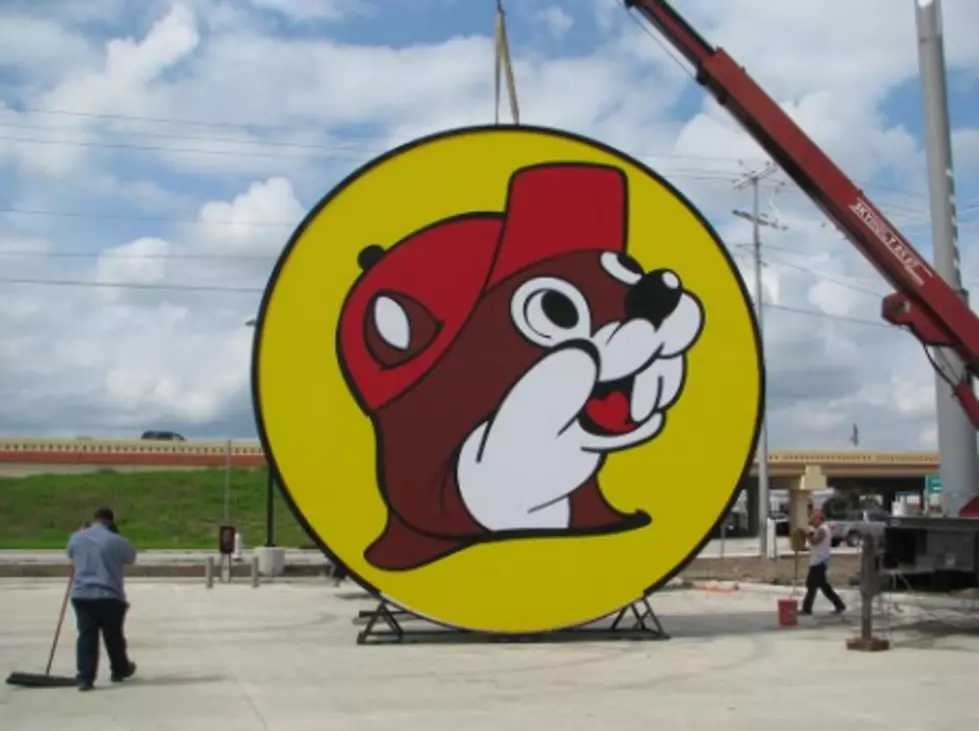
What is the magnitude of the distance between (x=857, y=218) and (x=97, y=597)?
1003 cm

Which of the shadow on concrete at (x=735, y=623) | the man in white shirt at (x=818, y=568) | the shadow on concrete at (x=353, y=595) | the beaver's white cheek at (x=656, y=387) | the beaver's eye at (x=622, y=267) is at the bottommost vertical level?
the shadow on concrete at (x=353, y=595)

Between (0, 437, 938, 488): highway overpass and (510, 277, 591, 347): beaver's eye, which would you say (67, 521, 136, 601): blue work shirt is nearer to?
(510, 277, 591, 347): beaver's eye

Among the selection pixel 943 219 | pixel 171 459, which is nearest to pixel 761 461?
pixel 943 219

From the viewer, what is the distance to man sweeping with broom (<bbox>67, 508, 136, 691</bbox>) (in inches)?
428

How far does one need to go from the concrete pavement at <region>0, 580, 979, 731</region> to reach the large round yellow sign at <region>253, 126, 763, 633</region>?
111cm

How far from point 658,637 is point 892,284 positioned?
538 centimetres

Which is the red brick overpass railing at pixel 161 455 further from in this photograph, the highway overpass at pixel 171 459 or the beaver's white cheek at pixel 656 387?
the beaver's white cheek at pixel 656 387

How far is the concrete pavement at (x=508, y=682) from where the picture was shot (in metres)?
9.48

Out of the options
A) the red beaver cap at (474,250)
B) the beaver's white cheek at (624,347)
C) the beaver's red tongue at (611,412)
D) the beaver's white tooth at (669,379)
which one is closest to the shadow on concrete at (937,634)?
the beaver's white tooth at (669,379)

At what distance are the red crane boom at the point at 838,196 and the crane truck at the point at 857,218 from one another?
1 centimetres

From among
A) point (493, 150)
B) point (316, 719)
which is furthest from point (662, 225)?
point (316, 719)

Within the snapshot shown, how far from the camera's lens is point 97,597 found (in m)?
11.0

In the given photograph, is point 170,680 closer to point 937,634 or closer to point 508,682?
point 508,682

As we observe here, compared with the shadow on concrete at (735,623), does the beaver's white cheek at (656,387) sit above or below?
above
